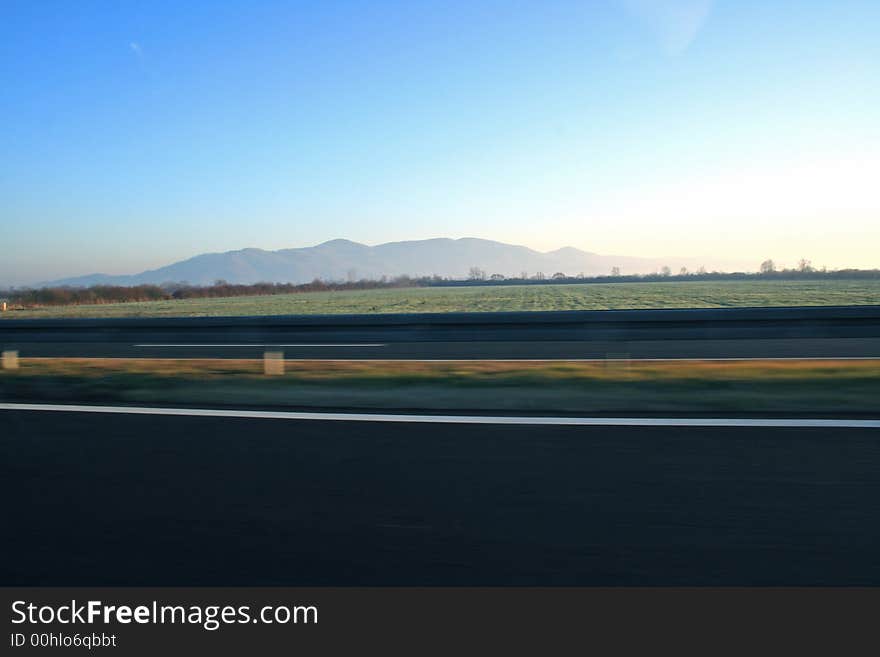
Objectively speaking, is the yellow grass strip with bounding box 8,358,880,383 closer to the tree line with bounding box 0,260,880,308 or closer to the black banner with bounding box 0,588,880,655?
the black banner with bounding box 0,588,880,655

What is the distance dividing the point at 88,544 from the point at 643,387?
5.67 m

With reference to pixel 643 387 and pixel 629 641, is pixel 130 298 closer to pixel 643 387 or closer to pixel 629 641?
pixel 643 387

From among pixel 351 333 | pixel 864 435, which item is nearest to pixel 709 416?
pixel 864 435

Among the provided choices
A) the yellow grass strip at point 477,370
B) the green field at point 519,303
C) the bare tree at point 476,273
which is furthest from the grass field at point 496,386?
the bare tree at point 476,273

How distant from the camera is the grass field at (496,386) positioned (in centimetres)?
639

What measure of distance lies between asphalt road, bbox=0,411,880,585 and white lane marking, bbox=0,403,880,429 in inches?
6.4

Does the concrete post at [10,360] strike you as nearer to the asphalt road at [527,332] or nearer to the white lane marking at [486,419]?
the asphalt road at [527,332]

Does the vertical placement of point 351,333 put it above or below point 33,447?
above

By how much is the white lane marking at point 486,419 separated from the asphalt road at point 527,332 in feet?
9.86

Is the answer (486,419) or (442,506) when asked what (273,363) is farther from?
(442,506)

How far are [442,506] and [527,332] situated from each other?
16.8ft

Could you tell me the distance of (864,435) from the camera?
15.5 feet

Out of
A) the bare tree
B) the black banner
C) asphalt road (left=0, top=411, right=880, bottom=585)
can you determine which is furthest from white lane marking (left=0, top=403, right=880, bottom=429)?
the bare tree

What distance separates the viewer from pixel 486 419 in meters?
5.53
